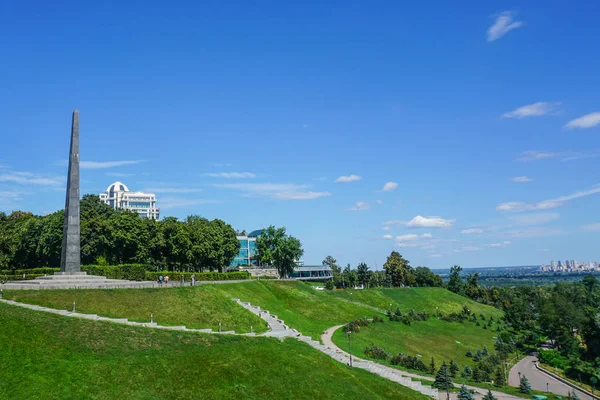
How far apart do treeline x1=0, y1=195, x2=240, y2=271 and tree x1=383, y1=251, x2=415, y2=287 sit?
234 feet

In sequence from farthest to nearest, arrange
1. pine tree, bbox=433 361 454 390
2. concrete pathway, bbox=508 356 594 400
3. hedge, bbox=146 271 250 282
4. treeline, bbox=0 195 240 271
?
treeline, bbox=0 195 240 271 < hedge, bbox=146 271 250 282 < concrete pathway, bbox=508 356 594 400 < pine tree, bbox=433 361 454 390

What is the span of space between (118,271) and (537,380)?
7047 cm

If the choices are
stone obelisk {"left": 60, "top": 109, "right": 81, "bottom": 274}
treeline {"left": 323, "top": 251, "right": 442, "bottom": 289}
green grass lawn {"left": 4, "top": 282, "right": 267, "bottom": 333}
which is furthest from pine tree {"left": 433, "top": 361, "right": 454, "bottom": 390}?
treeline {"left": 323, "top": 251, "right": 442, "bottom": 289}

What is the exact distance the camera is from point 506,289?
173375mm

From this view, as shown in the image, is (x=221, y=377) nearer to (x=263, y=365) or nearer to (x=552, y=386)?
(x=263, y=365)

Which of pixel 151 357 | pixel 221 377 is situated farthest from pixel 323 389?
pixel 151 357

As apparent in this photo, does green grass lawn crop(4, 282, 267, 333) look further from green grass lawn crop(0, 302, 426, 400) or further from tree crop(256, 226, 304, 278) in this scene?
tree crop(256, 226, 304, 278)

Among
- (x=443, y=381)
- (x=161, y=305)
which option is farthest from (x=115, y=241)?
(x=443, y=381)

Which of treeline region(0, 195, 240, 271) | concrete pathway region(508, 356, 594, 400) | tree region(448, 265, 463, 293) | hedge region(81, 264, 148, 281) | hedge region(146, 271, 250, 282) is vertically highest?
treeline region(0, 195, 240, 271)

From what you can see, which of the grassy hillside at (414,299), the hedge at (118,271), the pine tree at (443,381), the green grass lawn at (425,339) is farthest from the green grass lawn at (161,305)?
the grassy hillside at (414,299)

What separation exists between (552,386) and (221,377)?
61.9 metres

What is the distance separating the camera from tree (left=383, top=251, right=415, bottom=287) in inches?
6122

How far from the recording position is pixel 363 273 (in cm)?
15000

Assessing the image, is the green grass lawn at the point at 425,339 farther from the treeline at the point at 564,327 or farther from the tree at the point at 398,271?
the tree at the point at 398,271
